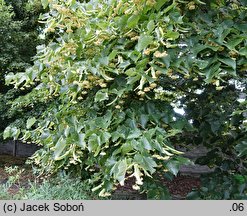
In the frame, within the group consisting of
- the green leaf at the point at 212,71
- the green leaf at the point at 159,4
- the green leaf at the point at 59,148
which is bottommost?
the green leaf at the point at 59,148

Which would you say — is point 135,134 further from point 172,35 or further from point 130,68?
point 172,35

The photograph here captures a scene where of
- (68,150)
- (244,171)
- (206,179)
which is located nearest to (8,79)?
(68,150)

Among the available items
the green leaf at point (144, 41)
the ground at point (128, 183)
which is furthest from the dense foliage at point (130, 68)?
the ground at point (128, 183)

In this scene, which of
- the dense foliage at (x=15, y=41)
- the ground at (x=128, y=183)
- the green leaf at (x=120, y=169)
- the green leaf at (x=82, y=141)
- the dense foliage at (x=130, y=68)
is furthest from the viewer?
the dense foliage at (x=15, y=41)

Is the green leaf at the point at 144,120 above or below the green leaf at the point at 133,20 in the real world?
below

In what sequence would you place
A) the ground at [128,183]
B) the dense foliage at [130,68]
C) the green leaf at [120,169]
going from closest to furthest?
the green leaf at [120,169]
the dense foliage at [130,68]
the ground at [128,183]

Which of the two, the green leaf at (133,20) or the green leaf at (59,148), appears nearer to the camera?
the green leaf at (133,20)

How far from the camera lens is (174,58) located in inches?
57.0

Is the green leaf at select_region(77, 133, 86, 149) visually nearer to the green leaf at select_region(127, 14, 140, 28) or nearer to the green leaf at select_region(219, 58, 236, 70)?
the green leaf at select_region(127, 14, 140, 28)

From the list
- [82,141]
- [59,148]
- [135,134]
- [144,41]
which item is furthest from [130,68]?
[59,148]

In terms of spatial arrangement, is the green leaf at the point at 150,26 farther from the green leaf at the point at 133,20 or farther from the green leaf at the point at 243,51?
the green leaf at the point at 243,51

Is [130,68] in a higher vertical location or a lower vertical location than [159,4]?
lower

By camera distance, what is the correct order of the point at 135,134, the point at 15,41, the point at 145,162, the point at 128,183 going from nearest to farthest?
the point at 145,162 < the point at 135,134 < the point at 128,183 < the point at 15,41

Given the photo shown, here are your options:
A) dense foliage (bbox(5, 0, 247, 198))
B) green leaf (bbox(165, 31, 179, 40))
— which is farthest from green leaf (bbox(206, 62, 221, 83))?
green leaf (bbox(165, 31, 179, 40))
